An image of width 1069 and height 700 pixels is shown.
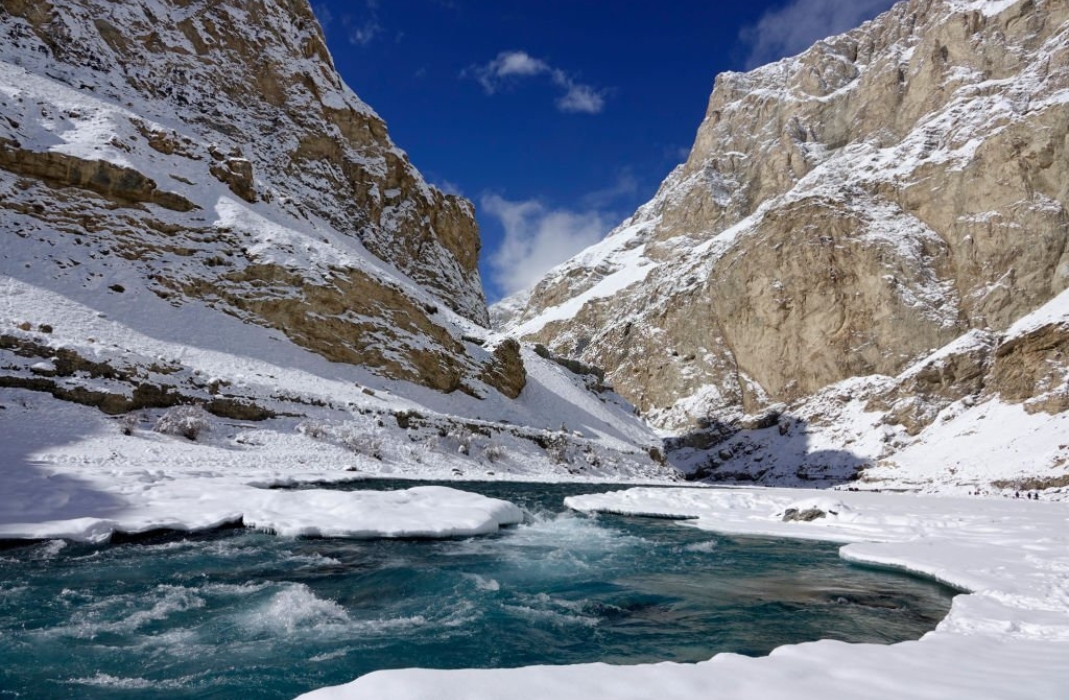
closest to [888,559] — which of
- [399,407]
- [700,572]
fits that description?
[700,572]

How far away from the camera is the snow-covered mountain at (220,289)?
2528cm

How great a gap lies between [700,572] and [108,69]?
58.2m

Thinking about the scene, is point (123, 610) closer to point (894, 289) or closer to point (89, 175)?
point (89, 175)

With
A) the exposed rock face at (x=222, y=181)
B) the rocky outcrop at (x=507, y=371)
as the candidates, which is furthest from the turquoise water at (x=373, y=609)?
the rocky outcrop at (x=507, y=371)

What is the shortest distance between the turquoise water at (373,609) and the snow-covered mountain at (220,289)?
4799mm

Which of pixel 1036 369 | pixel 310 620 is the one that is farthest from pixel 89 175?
pixel 1036 369

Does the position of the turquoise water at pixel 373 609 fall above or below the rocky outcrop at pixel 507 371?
below

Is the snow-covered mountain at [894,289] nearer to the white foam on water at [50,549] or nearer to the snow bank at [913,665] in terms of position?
the snow bank at [913,665]

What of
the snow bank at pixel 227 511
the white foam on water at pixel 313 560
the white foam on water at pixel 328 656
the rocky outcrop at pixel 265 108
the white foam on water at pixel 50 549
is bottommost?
the white foam on water at pixel 328 656

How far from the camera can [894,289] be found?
3039 inches

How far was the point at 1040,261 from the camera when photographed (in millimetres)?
69562

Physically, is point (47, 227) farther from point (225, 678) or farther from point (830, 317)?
point (830, 317)

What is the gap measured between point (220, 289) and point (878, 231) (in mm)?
79564

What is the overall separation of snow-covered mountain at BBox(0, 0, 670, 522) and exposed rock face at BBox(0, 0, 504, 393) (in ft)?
0.56
